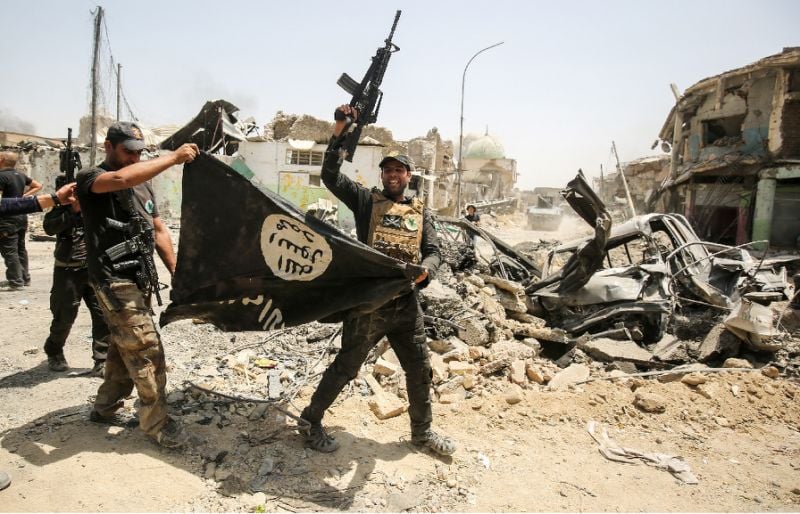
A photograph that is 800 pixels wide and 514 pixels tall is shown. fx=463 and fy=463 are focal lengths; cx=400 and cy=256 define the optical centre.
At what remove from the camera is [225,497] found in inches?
97.3

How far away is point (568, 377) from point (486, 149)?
51433mm

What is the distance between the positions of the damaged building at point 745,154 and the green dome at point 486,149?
33.9 m

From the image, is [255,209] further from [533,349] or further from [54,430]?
[533,349]

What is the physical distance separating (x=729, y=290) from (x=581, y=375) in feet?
8.16

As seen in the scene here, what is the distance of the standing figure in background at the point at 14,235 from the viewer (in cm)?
618

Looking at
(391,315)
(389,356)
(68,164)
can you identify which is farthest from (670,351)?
(68,164)

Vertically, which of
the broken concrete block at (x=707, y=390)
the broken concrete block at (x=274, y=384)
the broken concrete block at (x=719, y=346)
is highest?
the broken concrete block at (x=719, y=346)

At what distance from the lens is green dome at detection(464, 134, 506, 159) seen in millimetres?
52919

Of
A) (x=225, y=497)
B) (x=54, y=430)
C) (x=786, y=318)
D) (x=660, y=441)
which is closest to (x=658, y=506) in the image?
(x=660, y=441)

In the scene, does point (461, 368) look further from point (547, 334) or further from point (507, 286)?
point (507, 286)

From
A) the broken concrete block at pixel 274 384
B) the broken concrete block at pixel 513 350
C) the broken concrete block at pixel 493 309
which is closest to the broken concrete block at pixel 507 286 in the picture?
the broken concrete block at pixel 493 309

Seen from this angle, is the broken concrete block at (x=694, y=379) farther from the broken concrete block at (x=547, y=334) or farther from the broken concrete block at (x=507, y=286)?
the broken concrete block at (x=507, y=286)

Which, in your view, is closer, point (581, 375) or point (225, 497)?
point (225, 497)

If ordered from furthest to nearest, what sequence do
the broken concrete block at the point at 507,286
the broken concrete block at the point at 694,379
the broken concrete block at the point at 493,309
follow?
the broken concrete block at the point at 507,286 → the broken concrete block at the point at 493,309 → the broken concrete block at the point at 694,379
